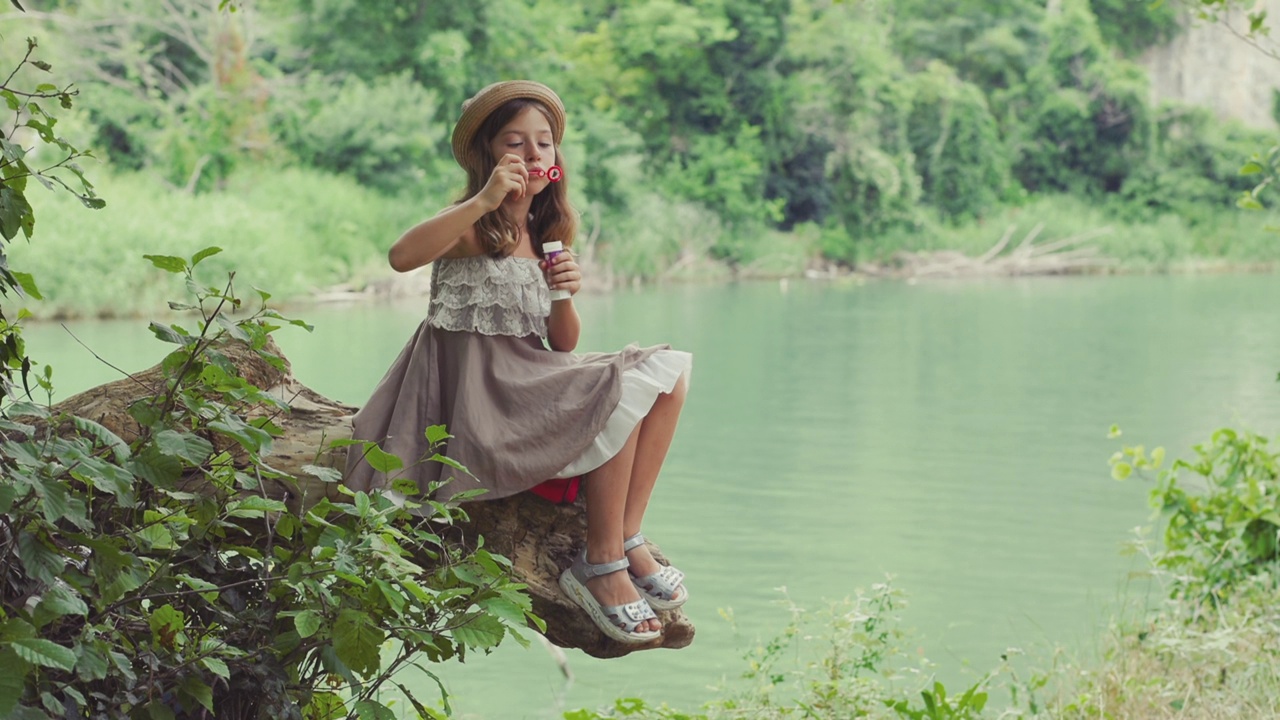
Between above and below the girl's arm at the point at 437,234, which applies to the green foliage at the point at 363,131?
above

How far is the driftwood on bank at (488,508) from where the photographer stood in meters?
2.33

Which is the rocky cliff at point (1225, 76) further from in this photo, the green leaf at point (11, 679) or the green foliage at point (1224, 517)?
the green leaf at point (11, 679)

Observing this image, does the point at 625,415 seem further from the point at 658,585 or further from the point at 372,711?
the point at 372,711

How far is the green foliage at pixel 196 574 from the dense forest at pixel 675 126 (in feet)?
44.1

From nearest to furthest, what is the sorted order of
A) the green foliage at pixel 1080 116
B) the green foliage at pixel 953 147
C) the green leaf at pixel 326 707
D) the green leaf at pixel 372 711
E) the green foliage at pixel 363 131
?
1. the green leaf at pixel 372 711
2. the green leaf at pixel 326 707
3. the green foliage at pixel 363 131
4. the green foliage at pixel 953 147
5. the green foliage at pixel 1080 116

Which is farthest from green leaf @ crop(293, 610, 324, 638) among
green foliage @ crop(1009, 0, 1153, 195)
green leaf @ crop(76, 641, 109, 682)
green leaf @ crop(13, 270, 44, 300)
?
green foliage @ crop(1009, 0, 1153, 195)

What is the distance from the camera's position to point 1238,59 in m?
32.0

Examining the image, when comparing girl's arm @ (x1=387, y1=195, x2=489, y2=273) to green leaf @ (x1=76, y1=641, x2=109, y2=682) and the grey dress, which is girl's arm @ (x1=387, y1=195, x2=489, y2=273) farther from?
green leaf @ (x1=76, y1=641, x2=109, y2=682)

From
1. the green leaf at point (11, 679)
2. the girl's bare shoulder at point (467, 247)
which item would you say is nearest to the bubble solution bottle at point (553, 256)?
the girl's bare shoulder at point (467, 247)

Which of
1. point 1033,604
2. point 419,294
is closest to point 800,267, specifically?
point 419,294

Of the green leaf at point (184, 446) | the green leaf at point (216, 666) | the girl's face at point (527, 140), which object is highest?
the girl's face at point (527, 140)

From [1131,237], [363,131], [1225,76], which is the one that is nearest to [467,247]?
[363,131]

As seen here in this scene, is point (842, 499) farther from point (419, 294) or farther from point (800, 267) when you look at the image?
point (800, 267)

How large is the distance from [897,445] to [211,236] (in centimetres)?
1047
